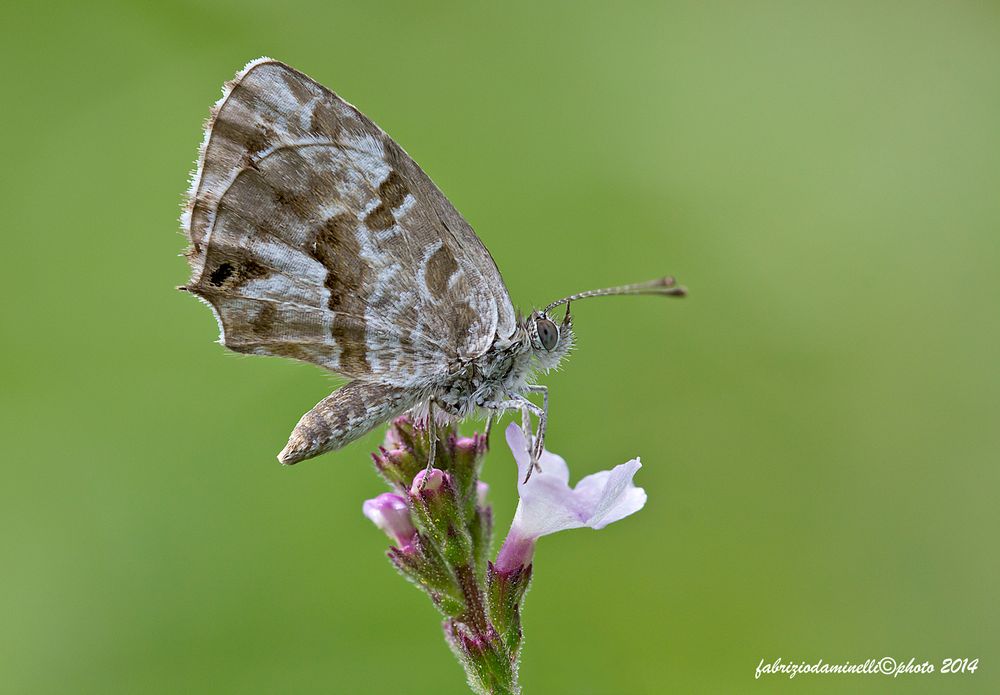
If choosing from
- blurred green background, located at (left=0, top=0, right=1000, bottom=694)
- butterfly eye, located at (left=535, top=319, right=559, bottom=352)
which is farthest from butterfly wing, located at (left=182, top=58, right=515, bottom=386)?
blurred green background, located at (left=0, top=0, right=1000, bottom=694)

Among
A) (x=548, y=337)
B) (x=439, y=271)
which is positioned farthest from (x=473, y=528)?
(x=439, y=271)

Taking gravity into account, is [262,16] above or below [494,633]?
above

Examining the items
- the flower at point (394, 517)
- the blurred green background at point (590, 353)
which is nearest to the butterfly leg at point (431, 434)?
the flower at point (394, 517)

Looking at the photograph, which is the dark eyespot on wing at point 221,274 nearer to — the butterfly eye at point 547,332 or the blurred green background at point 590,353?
the butterfly eye at point 547,332

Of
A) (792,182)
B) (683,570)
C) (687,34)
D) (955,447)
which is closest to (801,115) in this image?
(792,182)

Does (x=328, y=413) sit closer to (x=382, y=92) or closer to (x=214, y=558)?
(x=214, y=558)

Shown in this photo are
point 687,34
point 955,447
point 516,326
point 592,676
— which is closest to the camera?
point 516,326

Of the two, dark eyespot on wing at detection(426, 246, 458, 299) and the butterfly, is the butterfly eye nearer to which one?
the butterfly
